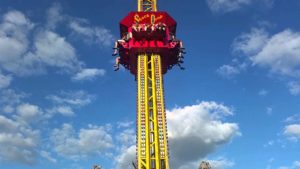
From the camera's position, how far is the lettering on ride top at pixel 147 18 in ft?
355

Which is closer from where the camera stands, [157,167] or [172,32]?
[157,167]

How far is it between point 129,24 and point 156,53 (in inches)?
400

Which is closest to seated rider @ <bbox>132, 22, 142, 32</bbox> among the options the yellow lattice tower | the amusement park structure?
the amusement park structure

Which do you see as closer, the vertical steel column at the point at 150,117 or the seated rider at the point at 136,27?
the vertical steel column at the point at 150,117

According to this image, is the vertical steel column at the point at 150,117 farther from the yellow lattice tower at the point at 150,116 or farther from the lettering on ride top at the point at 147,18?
the lettering on ride top at the point at 147,18

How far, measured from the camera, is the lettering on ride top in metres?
108

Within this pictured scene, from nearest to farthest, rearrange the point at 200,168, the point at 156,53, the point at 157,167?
the point at 157,167 < the point at 200,168 < the point at 156,53

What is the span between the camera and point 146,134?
9469 cm

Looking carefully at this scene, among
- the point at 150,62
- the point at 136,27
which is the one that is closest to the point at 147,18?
the point at 136,27

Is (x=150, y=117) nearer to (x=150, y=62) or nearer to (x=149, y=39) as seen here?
(x=150, y=62)

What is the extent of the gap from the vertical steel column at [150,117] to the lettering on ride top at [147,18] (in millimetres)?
8759

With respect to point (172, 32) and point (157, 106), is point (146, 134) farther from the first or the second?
point (172, 32)


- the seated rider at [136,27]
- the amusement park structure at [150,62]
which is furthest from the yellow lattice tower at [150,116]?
the seated rider at [136,27]

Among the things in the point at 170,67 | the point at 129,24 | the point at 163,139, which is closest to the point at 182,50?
the point at 170,67
